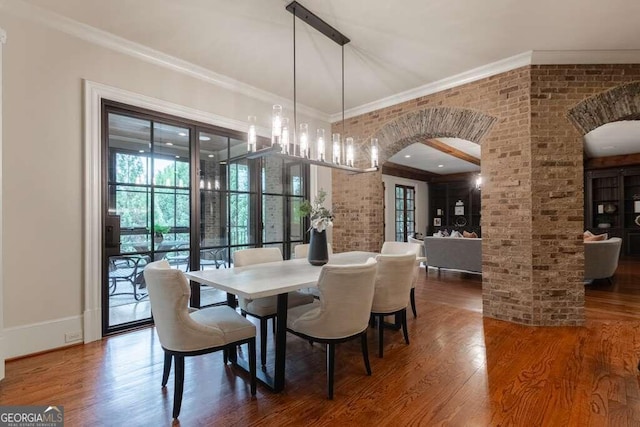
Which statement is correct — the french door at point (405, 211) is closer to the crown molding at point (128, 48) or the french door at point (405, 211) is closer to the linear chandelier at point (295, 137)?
the crown molding at point (128, 48)

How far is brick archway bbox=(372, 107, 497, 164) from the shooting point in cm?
385

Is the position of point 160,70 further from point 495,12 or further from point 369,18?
point 495,12

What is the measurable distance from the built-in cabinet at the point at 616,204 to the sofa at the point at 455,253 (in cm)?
555

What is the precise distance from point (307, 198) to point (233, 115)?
5.67 ft

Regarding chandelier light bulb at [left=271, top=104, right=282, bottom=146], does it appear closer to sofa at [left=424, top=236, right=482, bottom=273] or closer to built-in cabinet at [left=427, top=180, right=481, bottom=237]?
sofa at [left=424, top=236, right=482, bottom=273]

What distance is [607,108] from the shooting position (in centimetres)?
341

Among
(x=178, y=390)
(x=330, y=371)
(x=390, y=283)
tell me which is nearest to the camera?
(x=178, y=390)

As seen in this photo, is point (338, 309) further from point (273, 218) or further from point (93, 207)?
point (273, 218)

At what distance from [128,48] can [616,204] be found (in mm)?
11608

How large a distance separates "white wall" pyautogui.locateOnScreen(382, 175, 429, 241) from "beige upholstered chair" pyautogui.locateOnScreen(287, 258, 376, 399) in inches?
291

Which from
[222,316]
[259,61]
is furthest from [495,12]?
[222,316]

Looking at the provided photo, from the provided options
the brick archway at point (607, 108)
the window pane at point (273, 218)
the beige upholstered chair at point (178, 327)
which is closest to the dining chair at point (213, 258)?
the window pane at point (273, 218)

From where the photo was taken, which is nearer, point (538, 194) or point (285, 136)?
point (285, 136)

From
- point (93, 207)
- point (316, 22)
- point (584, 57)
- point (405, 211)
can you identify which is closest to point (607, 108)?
point (584, 57)
